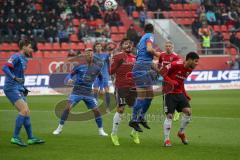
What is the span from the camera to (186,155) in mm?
11555

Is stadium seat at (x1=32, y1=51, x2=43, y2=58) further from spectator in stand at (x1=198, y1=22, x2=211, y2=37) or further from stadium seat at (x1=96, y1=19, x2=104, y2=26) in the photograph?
spectator in stand at (x1=198, y1=22, x2=211, y2=37)

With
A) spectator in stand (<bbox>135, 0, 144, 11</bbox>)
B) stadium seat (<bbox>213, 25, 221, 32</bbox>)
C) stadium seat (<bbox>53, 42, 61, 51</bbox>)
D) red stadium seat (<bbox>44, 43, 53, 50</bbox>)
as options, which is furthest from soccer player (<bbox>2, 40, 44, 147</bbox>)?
stadium seat (<bbox>213, 25, 221, 32</bbox>)

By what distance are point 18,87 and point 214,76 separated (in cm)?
2144

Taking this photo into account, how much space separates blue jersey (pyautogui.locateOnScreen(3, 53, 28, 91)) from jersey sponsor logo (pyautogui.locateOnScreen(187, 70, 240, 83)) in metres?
20.3

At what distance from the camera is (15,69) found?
13.2 m

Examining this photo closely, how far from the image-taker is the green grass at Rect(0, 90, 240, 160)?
11.6 meters

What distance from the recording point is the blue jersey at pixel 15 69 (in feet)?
42.8

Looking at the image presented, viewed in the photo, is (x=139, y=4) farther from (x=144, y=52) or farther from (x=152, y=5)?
(x=144, y=52)

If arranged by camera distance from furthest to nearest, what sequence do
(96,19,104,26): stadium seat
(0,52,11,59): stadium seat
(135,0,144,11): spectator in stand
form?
1. (135,0,144,11): spectator in stand
2. (96,19,104,26): stadium seat
3. (0,52,11,59): stadium seat

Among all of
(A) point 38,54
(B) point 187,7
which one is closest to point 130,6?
(B) point 187,7

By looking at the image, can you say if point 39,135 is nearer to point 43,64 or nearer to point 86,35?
point 43,64

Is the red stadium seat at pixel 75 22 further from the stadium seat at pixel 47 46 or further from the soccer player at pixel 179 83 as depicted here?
the soccer player at pixel 179 83

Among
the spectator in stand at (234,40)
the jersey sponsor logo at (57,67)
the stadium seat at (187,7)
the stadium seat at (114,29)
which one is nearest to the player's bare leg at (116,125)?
the jersey sponsor logo at (57,67)

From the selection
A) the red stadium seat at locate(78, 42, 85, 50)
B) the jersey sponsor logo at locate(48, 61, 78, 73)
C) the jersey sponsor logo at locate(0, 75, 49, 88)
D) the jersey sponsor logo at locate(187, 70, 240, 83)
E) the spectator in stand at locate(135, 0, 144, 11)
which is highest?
the spectator in stand at locate(135, 0, 144, 11)
